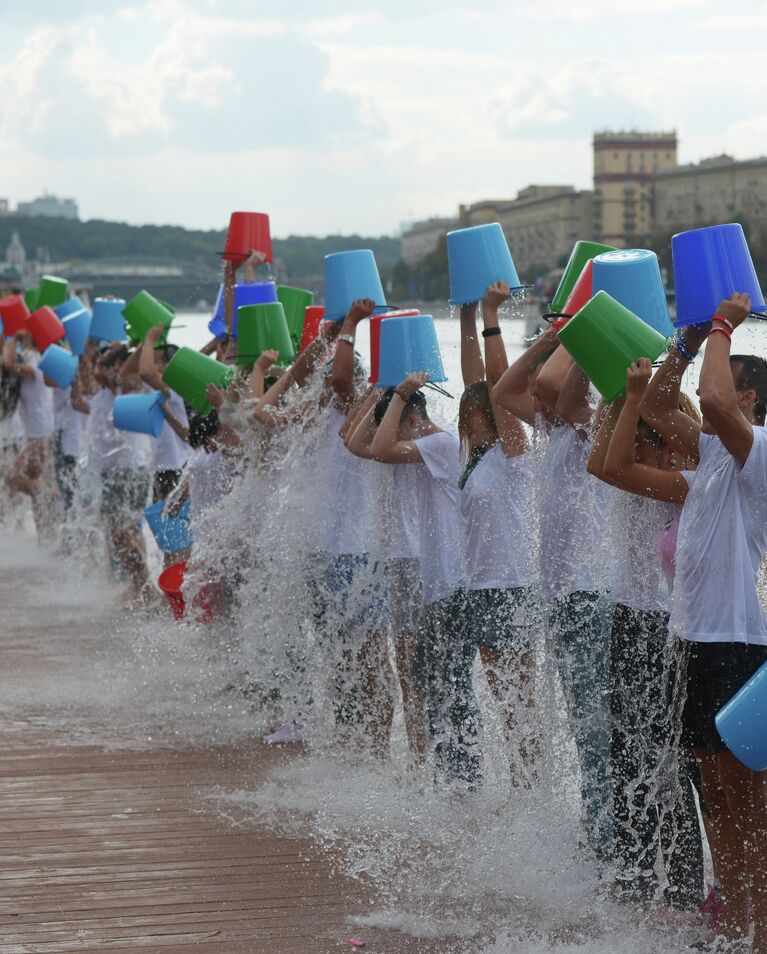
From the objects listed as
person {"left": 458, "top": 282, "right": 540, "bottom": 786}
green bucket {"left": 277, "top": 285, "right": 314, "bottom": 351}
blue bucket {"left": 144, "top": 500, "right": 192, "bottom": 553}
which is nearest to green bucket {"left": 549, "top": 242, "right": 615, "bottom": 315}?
person {"left": 458, "top": 282, "right": 540, "bottom": 786}

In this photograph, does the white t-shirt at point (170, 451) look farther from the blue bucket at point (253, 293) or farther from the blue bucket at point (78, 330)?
the blue bucket at point (78, 330)

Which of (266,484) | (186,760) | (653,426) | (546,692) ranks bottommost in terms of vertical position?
(186,760)

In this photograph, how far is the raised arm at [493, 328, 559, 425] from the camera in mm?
4750

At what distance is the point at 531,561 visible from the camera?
5023 millimetres

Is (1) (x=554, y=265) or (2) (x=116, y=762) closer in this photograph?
(2) (x=116, y=762)

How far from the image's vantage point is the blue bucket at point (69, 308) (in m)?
12.3

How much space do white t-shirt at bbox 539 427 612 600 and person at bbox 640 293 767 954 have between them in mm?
632

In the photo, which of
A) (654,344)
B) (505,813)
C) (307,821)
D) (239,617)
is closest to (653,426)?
(654,344)

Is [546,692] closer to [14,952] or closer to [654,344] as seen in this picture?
[654,344]

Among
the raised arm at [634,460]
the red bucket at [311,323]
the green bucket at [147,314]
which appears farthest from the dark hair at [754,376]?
the green bucket at [147,314]

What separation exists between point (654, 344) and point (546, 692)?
4.54ft

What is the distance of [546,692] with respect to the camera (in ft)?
16.1

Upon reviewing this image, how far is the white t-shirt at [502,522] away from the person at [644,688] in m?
0.73

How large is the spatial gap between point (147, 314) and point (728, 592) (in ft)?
19.4
